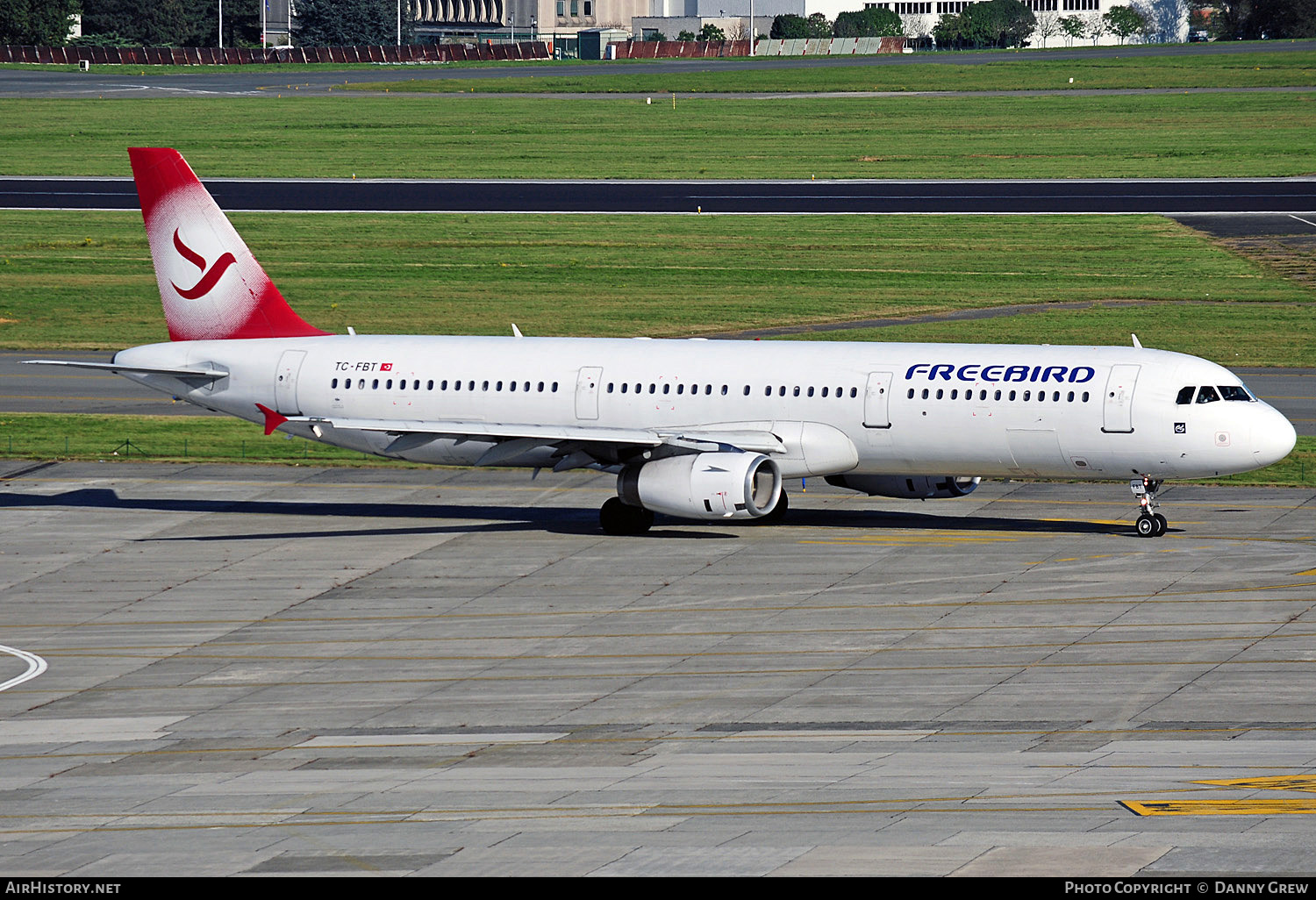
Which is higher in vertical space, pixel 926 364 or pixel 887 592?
pixel 926 364

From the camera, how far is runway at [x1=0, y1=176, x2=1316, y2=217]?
112m

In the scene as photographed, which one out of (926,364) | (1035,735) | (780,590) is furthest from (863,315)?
(1035,735)

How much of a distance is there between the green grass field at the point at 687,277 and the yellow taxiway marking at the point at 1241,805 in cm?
4651

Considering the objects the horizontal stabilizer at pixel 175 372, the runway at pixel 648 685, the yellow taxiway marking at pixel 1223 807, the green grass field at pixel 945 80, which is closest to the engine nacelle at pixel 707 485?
the runway at pixel 648 685

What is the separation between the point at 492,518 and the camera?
50.9 m

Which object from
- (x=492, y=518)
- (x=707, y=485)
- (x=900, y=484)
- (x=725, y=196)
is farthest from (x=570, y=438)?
(x=725, y=196)

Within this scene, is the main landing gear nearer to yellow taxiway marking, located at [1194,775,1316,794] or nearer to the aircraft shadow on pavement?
the aircraft shadow on pavement

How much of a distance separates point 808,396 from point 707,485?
3.90 meters

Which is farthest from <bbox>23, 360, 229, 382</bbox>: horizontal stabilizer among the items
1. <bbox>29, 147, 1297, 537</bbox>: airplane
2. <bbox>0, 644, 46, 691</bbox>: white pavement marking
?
<bbox>0, 644, 46, 691</bbox>: white pavement marking

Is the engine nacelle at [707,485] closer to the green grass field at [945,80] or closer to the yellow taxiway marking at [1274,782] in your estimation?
the yellow taxiway marking at [1274,782]

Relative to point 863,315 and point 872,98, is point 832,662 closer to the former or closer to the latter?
point 863,315

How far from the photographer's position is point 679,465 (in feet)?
151

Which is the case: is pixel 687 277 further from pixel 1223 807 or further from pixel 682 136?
pixel 1223 807

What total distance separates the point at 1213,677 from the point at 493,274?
63.7 m
